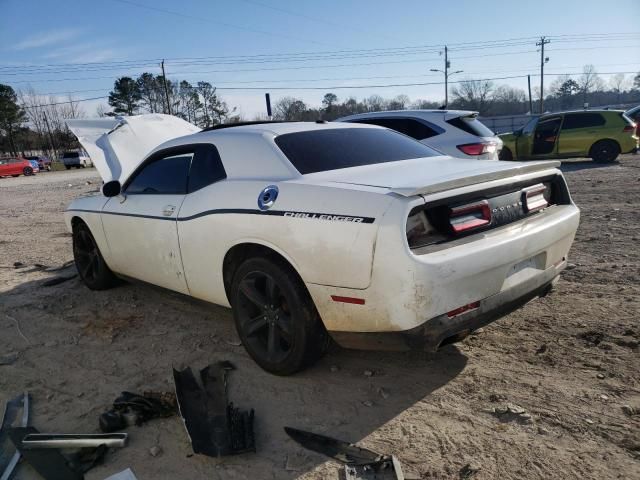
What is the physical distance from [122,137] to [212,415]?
5.51m

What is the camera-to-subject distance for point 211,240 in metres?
3.33

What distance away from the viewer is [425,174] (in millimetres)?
2889

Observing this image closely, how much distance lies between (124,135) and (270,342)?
5197mm

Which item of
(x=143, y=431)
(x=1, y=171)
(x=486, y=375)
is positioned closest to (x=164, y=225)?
(x=143, y=431)

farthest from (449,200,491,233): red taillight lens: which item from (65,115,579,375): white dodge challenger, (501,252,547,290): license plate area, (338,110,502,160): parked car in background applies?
(338,110,502,160): parked car in background

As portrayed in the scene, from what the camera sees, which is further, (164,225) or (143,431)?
(164,225)

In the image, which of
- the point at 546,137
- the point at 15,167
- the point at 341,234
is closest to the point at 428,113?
the point at 341,234

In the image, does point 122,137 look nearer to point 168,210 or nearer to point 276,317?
point 168,210

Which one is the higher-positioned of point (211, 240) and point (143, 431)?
point (211, 240)

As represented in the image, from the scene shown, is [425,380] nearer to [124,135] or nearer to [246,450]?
[246,450]

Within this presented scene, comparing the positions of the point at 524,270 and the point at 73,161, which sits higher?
the point at 524,270

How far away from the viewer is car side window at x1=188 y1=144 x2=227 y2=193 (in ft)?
11.4

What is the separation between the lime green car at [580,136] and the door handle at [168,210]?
13.6 metres

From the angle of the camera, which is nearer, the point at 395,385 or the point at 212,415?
the point at 212,415
